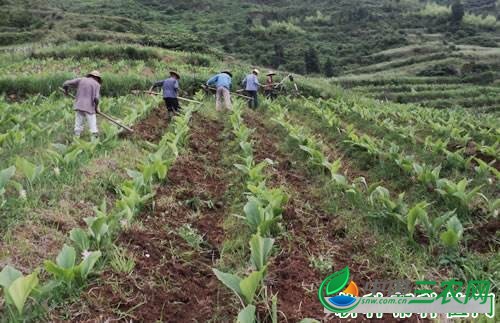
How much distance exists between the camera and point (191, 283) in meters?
3.36

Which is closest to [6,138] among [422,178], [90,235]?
[90,235]

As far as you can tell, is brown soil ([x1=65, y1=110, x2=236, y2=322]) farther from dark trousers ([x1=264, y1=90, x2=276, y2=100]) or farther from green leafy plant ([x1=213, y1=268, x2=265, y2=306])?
dark trousers ([x1=264, y1=90, x2=276, y2=100])

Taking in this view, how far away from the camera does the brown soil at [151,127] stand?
27.3 ft

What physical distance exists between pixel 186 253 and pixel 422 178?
330 centimetres

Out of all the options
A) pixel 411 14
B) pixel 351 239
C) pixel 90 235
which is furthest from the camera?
pixel 411 14

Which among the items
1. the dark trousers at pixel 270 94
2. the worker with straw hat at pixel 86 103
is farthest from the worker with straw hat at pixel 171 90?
the dark trousers at pixel 270 94

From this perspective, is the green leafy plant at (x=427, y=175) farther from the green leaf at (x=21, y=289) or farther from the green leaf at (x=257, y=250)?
the green leaf at (x=21, y=289)

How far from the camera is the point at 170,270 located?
3.48 m

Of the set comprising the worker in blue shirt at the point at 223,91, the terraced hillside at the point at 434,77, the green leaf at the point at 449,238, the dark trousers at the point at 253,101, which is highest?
the green leaf at the point at 449,238

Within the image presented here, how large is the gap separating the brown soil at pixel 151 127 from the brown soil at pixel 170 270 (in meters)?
2.96

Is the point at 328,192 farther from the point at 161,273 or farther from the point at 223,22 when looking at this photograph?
the point at 223,22

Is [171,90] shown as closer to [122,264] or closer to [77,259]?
[77,259]

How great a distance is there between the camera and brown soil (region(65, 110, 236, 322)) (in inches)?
116

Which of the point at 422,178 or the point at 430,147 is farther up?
the point at 422,178
